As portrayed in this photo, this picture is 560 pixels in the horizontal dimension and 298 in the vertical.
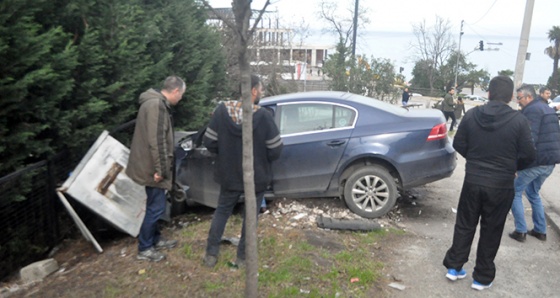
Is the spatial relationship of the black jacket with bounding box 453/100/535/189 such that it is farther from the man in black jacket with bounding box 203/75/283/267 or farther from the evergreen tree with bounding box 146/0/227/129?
the evergreen tree with bounding box 146/0/227/129

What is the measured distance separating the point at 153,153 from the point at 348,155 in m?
2.62

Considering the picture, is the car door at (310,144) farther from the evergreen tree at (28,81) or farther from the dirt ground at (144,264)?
the evergreen tree at (28,81)

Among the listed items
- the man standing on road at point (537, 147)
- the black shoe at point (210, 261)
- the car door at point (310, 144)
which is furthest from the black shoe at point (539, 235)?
the black shoe at point (210, 261)

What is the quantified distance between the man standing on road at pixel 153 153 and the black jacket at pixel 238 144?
1.97 feet

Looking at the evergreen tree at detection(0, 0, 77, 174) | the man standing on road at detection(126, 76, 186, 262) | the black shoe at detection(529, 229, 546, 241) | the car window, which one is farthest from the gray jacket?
the black shoe at detection(529, 229, 546, 241)

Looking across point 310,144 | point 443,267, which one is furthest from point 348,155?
point 443,267

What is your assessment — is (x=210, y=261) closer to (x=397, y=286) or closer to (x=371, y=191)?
(x=397, y=286)

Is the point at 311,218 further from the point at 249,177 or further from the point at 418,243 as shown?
the point at 249,177

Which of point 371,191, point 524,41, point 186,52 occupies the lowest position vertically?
point 371,191

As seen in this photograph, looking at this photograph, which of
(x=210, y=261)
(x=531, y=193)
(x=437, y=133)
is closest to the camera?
(x=210, y=261)

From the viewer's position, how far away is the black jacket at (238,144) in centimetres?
425

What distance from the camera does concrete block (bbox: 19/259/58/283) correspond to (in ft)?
15.5

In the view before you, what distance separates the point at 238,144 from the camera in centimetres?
429

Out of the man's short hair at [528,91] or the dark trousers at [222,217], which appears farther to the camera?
the man's short hair at [528,91]
